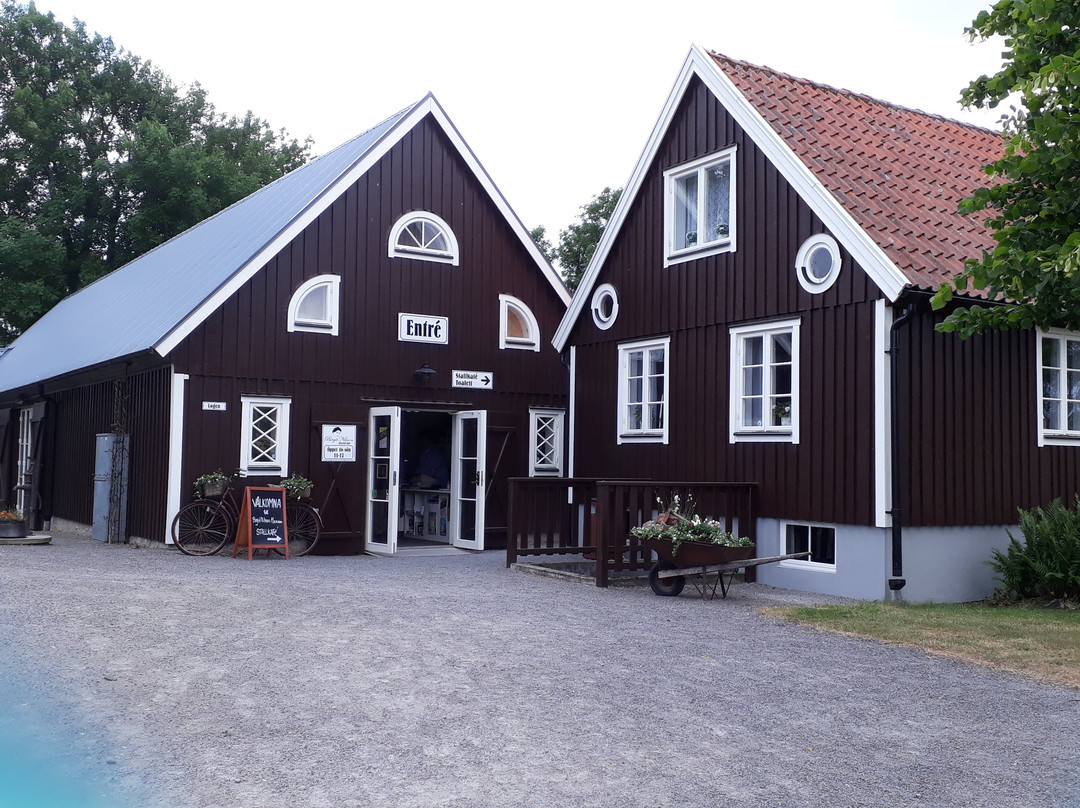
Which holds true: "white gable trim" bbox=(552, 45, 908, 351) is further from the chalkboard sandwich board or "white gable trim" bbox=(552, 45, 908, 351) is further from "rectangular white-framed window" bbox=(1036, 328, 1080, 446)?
the chalkboard sandwich board

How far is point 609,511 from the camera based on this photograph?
12.6m

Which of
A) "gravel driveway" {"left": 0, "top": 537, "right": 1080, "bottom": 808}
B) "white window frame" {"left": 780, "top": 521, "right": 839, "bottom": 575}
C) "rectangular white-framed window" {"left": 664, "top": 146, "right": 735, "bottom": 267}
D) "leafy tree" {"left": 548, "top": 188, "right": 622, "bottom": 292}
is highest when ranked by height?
"leafy tree" {"left": 548, "top": 188, "right": 622, "bottom": 292}

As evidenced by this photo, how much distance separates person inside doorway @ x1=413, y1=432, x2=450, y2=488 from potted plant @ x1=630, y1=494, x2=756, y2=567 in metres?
9.17

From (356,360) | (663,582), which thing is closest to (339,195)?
(356,360)

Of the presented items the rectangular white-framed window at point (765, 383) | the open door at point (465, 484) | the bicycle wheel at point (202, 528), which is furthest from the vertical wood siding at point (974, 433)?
the bicycle wheel at point (202, 528)

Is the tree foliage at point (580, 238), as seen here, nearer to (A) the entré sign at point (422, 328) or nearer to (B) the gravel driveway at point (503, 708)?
(A) the entré sign at point (422, 328)

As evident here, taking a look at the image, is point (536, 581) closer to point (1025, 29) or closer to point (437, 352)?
point (437, 352)

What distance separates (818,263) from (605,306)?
15.0 feet

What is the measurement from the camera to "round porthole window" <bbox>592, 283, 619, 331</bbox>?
1684cm

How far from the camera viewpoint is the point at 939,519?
40.9 ft

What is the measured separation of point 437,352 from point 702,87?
6468 millimetres

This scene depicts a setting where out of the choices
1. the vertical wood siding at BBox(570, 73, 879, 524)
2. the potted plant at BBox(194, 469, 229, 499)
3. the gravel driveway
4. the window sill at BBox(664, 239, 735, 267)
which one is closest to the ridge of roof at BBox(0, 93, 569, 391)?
the potted plant at BBox(194, 469, 229, 499)

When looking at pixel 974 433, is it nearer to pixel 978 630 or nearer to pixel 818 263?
pixel 818 263

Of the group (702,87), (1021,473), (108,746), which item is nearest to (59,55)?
(702,87)
